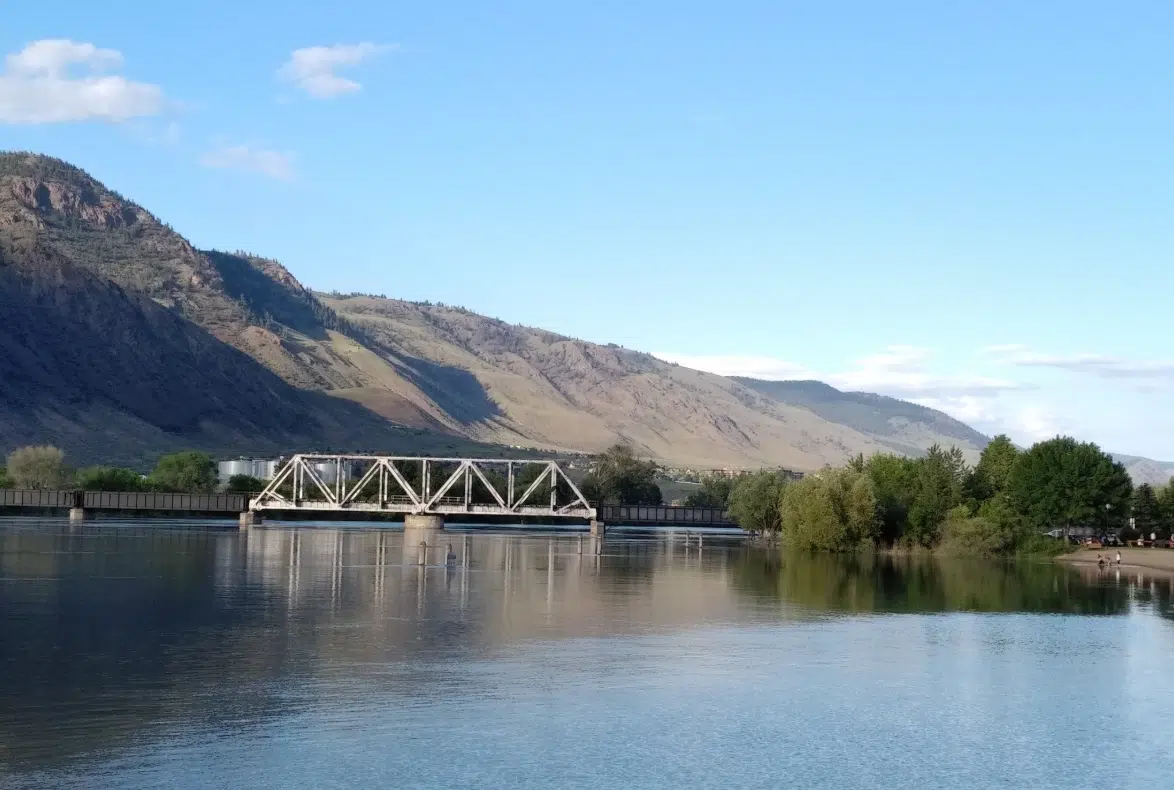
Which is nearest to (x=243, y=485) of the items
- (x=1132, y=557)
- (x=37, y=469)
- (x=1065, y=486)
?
(x=37, y=469)

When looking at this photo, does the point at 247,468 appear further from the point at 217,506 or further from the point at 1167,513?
the point at 1167,513

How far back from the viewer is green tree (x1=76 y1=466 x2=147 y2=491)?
14925 centimetres

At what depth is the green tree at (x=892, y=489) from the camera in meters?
109

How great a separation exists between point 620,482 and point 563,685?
469ft

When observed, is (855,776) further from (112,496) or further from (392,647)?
(112,496)

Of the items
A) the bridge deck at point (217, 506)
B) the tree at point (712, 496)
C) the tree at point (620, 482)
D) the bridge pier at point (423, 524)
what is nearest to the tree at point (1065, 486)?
the bridge deck at point (217, 506)

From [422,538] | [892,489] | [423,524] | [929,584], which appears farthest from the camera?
[423,524]

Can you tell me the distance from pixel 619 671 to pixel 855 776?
1121 cm

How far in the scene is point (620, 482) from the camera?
582 ft

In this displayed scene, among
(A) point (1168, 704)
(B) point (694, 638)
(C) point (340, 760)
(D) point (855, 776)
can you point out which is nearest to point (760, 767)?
(D) point (855, 776)

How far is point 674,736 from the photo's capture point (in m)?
29.1

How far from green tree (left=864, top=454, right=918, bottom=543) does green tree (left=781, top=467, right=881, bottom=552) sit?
59.4 inches

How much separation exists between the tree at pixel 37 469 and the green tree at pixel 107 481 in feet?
7.55

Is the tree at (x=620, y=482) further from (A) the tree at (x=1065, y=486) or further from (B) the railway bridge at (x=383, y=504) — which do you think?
(A) the tree at (x=1065, y=486)
